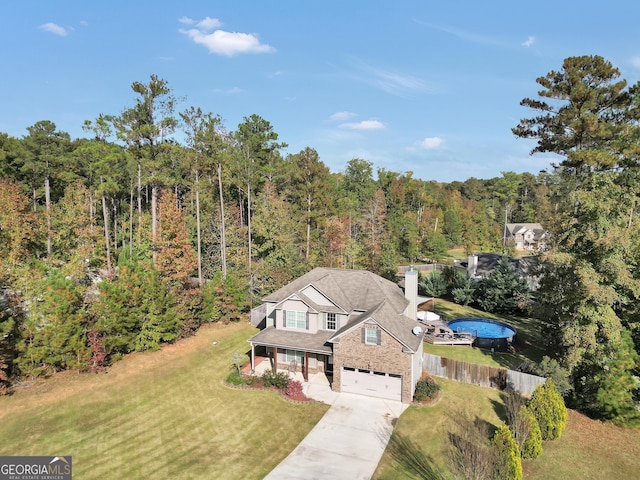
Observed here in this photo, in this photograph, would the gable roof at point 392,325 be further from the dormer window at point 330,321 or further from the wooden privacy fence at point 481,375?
the wooden privacy fence at point 481,375

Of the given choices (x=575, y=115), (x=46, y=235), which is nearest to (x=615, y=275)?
(x=575, y=115)

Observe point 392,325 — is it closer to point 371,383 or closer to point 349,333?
point 349,333

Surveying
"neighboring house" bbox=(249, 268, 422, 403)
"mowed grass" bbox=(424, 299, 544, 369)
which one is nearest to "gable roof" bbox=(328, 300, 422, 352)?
"neighboring house" bbox=(249, 268, 422, 403)

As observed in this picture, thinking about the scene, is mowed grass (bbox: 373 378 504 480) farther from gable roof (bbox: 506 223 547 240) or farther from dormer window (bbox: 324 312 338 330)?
gable roof (bbox: 506 223 547 240)

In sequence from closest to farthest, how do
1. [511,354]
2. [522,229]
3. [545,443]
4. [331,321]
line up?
[545,443], [331,321], [511,354], [522,229]

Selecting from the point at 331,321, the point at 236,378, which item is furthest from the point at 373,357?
the point at 236,378

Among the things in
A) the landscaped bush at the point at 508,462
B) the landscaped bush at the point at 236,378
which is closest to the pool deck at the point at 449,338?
the landscaped bush at the point at 236,378
